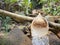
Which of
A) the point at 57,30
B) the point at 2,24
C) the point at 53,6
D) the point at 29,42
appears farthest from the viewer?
the point at 53,6

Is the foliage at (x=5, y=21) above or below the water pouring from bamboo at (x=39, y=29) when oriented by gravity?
below

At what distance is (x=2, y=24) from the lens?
3.10 meters

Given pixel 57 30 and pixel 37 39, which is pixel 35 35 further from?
pixel 57 30

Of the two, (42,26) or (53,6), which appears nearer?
(42,26)

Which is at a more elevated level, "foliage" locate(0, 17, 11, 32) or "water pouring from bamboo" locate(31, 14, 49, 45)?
"water pouring from bamboo" locate(31, 14, 49, 45)

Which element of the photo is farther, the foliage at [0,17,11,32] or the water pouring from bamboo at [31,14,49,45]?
the foliage at [0,17,11,32]

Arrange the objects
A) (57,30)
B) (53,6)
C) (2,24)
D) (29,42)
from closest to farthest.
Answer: (29,42), (57,30), (2,24), (53,6)

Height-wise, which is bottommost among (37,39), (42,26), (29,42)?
(29,42)

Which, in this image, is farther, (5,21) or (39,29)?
(5,21)

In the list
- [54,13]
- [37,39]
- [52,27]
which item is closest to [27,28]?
[52,27]

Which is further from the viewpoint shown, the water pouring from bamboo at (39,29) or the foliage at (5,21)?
the foliage at (5,21)

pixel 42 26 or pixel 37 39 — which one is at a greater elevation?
pixel 42 26

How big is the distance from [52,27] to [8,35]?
0.69m

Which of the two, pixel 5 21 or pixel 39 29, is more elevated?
pixel 39 29
